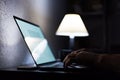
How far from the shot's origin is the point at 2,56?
4.89 feet

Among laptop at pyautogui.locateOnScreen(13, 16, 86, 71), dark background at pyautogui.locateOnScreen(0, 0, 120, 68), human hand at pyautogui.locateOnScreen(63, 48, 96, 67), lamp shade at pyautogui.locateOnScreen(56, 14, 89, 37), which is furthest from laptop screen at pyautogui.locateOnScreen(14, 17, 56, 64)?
lamp shade at pyautogui.locateOnScreen(56, 14, 89, 37)

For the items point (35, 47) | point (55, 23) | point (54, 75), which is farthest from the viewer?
point (55, 23)

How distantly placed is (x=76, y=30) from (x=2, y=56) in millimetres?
825

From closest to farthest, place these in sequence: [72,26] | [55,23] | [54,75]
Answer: [54,75], [72,26], [55,23]

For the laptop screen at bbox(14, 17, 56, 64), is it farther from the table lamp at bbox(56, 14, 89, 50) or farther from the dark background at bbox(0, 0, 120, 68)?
the table lamp at bbox(56, 14, 89, 50)

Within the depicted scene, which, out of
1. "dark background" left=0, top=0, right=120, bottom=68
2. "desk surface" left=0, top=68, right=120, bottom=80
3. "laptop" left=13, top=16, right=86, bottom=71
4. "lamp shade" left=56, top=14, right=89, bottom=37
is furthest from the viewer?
"lamp shade" left=56, top=14, right=89, bottom=37

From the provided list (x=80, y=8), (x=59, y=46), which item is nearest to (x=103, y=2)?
(x=80, y=8)

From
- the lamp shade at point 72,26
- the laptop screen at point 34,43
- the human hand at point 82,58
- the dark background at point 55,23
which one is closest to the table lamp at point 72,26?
the lamp shade at point 72,26

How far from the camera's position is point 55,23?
8.63 feet

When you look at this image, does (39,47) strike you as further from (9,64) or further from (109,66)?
(109,66)

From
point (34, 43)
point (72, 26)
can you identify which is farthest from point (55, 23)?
point (34, 43)

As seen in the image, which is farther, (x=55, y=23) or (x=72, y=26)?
(x=55, y=23)

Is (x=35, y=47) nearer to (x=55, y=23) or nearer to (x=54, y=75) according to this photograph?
(x=54, y=75)

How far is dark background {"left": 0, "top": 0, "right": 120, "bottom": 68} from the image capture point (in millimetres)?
1557
